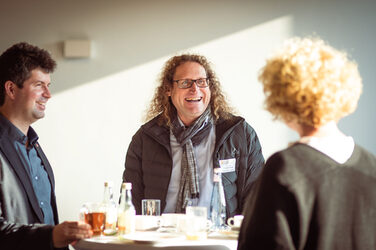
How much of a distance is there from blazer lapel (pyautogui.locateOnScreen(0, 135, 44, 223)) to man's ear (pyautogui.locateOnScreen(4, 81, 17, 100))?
0.26 metres

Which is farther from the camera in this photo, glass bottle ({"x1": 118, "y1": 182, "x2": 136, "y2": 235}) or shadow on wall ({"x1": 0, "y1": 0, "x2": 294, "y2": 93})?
shadow on wall ({"x1": 0, "y1": 0, "x2": 294, "y2": 93})

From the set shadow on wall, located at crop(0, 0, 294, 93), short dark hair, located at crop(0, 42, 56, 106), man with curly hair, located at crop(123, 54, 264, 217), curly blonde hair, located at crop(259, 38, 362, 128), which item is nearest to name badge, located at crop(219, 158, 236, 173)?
man with curly hair, located at crop(123, 54, 264, 217)

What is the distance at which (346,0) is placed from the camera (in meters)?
3.97

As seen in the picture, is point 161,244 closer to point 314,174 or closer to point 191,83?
point 314,174

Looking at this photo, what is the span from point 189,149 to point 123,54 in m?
1.73

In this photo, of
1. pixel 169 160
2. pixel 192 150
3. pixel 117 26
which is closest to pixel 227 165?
pixel 192 150

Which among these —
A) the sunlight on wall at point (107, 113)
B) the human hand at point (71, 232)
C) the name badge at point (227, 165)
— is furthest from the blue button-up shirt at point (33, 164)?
the sunlight on wall at point (107, 113)

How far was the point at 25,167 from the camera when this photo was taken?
7.47ft

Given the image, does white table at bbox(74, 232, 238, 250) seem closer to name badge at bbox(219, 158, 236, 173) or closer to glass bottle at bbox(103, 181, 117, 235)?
glass bottle at bbox(103, 181, 117, 235)

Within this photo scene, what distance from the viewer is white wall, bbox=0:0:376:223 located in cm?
404

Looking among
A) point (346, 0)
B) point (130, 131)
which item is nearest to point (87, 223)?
point (130, 131)

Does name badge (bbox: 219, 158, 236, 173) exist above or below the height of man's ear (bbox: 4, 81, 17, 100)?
below

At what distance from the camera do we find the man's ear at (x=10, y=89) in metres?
2.44

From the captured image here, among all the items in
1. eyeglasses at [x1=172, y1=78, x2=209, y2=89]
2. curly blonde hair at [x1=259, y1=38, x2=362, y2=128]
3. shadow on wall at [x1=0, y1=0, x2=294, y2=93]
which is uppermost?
shadow on wall at [x1=0, y1=0, x2=294, y2=93]
